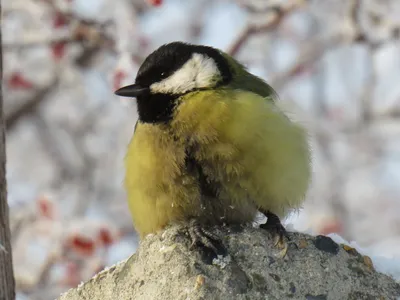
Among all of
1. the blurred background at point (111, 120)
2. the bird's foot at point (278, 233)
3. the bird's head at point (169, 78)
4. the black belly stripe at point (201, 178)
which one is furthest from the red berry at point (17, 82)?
the bird's foot at point (278, 233)

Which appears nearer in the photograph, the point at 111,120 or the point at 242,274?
the point at 242,274

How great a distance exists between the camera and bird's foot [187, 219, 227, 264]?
1.71 metres

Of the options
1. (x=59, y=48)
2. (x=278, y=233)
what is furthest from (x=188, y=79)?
(x=59, y=48)

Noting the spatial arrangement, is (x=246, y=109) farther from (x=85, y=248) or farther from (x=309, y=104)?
(x=309, y=104)

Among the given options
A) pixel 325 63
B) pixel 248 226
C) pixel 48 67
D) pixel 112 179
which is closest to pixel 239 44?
pixel 248 226

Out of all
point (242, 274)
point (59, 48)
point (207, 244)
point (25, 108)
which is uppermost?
point (25, 108)

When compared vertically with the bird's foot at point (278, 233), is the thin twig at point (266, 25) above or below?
above

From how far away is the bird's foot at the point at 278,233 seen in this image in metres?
1.76

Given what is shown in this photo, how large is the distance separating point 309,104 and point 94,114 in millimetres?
1881

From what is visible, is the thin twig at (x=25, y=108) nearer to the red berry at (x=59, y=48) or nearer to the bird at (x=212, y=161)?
the red berry at (x=59, y=48)

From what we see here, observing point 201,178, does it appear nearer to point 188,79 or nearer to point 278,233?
point 278,233

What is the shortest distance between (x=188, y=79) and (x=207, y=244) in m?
0.64

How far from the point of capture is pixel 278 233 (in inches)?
71.9

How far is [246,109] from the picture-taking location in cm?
205
